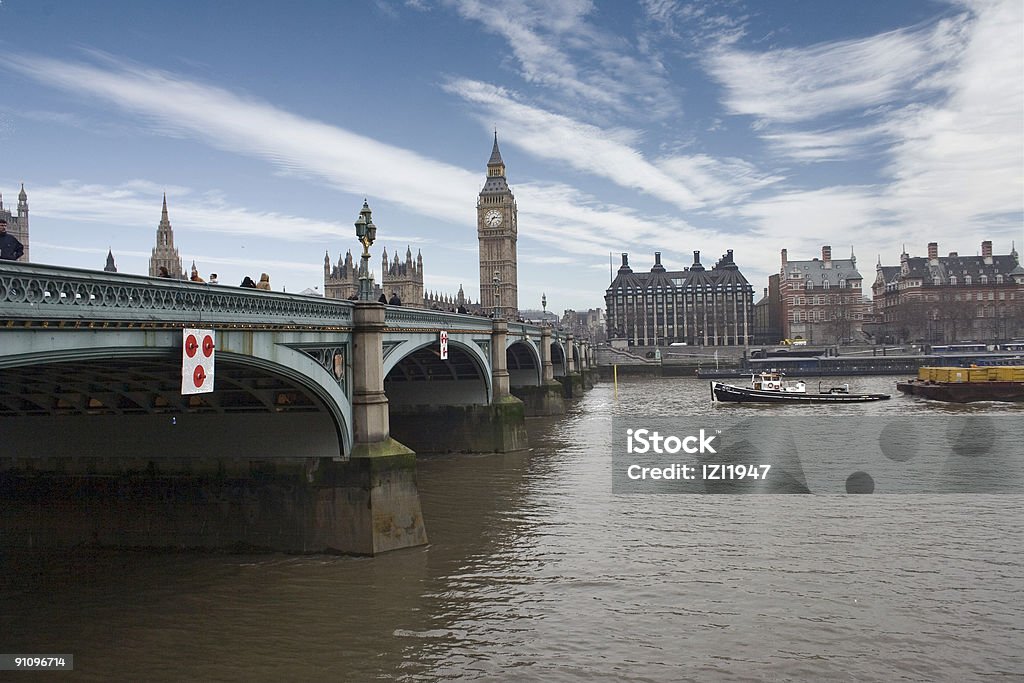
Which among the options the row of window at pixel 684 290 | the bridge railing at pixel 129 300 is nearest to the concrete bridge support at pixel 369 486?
the bridge railing at pixel 129 300

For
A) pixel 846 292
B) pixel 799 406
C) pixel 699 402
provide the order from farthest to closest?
pixel 846 292
pixel 699 402
pixel 799 406

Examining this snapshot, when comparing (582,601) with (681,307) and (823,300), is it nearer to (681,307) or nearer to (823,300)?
(823,300)

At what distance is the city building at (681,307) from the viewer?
173 m

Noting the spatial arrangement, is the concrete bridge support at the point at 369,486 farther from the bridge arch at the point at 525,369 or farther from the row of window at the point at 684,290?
the row of window at the point at 684,290

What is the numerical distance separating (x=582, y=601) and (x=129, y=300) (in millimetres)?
9818

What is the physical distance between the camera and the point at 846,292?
143125mm

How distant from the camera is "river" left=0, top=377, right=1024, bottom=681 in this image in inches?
510

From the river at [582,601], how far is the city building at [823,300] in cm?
12577

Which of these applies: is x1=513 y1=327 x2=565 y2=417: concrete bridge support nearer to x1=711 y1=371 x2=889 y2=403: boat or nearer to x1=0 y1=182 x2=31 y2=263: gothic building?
x1=711 y1=371 x2=889 y2=403: boat

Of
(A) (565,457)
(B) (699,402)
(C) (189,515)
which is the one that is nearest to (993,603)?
(C) (189,515)

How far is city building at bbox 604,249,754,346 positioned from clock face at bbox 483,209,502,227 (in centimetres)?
3081

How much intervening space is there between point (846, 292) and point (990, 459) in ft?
393

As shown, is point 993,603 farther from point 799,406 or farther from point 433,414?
point 799,406

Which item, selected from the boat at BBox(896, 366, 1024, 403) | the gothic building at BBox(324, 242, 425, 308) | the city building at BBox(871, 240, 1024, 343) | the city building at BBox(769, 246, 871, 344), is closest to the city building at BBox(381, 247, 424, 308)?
the gothic building at BBox(324, 242, 425, 308)
